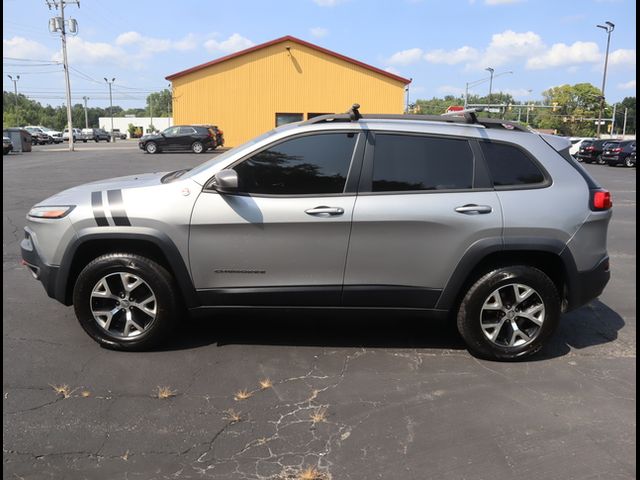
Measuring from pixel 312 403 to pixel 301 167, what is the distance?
1686 mm

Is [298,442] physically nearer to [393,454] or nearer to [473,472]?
[393,454]

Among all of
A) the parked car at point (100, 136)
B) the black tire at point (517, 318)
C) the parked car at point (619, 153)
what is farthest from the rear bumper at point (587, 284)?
the parked car at point (100, 136)

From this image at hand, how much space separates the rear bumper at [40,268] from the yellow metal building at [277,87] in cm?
3332

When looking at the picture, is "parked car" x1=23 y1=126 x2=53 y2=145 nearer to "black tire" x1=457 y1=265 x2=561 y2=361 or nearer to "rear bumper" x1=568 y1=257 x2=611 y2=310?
"black tire" x1=457 y1=265 x2=561 y2=361

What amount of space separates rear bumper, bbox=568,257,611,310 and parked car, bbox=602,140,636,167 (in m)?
31.0

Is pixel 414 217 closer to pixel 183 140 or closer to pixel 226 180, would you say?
pixel 226 180

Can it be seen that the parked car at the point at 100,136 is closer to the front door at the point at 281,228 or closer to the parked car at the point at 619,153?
the parked car at the point at 619,153

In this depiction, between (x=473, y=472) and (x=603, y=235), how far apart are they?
2.29 meters

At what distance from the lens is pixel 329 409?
131 inches

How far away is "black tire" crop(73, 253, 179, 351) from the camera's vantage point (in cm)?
391

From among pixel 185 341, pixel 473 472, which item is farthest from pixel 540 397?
pixel 185 341

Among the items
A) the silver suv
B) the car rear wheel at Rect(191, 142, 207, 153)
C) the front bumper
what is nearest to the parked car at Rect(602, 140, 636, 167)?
the car rear wheel at Rect(191, 142, 207, 153)

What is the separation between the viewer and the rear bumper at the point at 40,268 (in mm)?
3988

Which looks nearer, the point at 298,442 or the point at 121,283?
the point at 298,442
